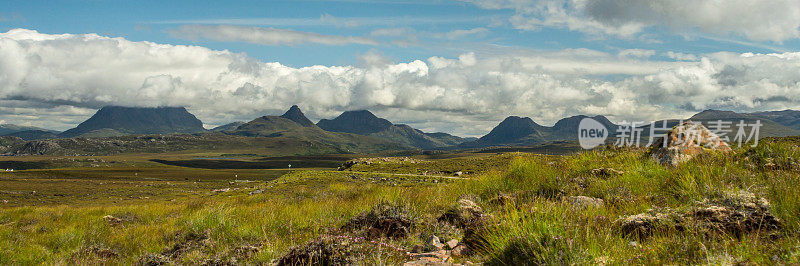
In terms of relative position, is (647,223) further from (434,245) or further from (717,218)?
(434,245)

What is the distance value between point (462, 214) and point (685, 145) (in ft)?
26.1

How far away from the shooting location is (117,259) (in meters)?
7.20

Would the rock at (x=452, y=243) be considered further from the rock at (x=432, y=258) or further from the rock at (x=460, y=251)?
the rock at (x=432, y=258)

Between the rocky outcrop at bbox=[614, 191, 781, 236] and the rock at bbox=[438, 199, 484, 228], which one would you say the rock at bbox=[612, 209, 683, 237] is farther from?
the rock at bbox=[438, 199, 484, 228]

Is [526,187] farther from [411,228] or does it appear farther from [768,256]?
[768,256]

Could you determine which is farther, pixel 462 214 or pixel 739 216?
pixel 462 214

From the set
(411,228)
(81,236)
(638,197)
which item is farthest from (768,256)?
(81,236)

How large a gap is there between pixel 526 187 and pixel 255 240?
5639 millimetres

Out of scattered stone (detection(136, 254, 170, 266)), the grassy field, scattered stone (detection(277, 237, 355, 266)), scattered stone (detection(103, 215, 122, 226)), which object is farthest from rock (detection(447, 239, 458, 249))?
scattered stone (detection(103, 215, 122, 226))

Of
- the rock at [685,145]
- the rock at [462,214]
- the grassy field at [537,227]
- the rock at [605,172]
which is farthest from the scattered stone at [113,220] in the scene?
the rock at [685,145]

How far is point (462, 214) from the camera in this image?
625 centimetres

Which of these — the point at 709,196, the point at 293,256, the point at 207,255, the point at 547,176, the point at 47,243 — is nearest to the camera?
the point at 293,256

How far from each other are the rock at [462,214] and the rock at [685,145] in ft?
19.6

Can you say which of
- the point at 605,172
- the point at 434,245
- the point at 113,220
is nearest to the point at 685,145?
the point at 605,172
